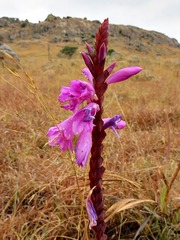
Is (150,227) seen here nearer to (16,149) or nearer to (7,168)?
(7,168)

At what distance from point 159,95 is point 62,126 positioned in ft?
18.9

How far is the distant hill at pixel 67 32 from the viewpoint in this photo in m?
62.2

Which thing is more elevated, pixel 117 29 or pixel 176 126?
pixel 117 29

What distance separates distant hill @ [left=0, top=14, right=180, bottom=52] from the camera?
62250mm

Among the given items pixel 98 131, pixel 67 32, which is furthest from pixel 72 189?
pixel 67 32

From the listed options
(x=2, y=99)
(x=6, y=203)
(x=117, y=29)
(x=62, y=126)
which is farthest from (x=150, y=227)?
(x=117, y=29)

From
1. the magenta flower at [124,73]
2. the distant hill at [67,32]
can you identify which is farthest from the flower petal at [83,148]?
the distant hill at [67,32]

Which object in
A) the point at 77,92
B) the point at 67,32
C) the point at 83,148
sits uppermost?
the point at 67,32

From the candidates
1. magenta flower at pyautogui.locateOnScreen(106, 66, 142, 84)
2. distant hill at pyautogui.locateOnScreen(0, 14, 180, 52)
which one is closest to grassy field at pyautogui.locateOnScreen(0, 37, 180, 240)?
magenta flower at pyautogui.locateOnScreen(106, 66, 142, 84)

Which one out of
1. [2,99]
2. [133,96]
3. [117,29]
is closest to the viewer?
[2,99]

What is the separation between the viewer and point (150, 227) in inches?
68.9

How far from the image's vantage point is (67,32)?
227ft

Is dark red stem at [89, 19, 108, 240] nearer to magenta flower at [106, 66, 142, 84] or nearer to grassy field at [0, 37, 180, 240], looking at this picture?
magenta flower at [106, 66, 142, 84]

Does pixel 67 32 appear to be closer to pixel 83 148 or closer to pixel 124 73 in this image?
pixel 124 73
